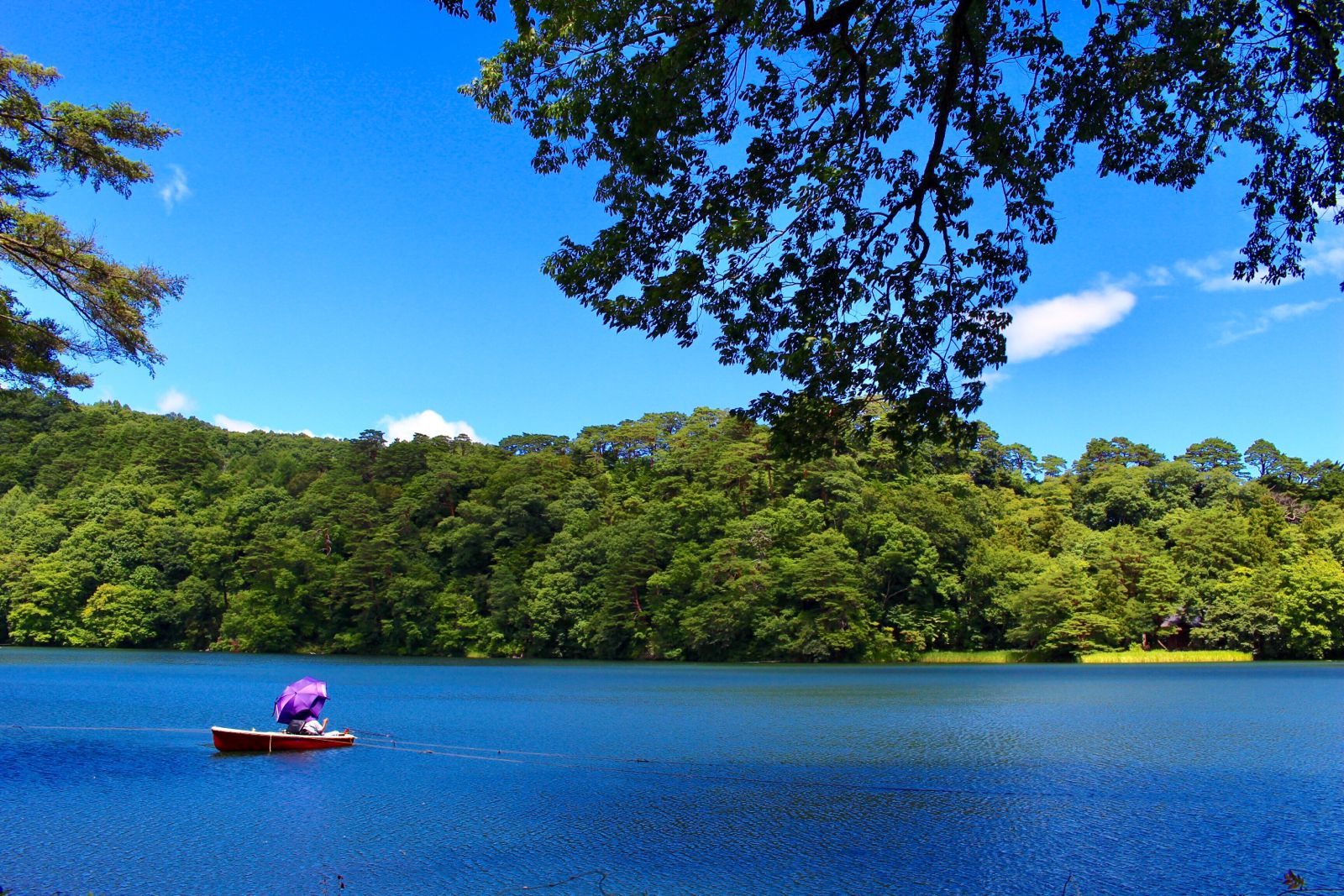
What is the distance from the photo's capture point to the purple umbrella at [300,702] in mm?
19719

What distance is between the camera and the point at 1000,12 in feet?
26.6

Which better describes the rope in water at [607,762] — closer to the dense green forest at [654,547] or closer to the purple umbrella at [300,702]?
the purple umbrella at [300,702]

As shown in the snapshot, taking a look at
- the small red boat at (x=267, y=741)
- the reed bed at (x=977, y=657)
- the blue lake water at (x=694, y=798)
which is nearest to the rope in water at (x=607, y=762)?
the blue lake water at (x=694, y=798)

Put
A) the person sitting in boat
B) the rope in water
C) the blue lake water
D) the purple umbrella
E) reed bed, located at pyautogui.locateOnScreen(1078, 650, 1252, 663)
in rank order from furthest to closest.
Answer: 1. reed bed, located at pyautogui.locateOnScreen(1078, 650, 1252, 663)
2. the purple umbrella
3. the person sitting in boat
4. the rope in water
5. the blue lake water

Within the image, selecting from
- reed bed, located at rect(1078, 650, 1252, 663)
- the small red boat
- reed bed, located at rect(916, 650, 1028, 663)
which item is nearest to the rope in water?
the small red boat

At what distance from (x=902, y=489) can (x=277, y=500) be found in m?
54.0

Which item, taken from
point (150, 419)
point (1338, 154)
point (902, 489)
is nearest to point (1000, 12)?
point (1338, 154)

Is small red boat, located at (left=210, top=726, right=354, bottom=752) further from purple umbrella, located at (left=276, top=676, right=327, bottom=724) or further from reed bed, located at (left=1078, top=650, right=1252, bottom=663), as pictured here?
reed bed, located at (left=1078, top=650, right=1252, bottom=663)

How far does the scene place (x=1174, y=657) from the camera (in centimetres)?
4981

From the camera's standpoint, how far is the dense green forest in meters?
52.2

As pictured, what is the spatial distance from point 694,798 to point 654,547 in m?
45.0

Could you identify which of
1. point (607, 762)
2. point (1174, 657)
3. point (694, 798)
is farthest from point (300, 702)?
point (1174, 657)

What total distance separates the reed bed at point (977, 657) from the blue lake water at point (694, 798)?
959 inches

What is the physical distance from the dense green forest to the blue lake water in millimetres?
24174
